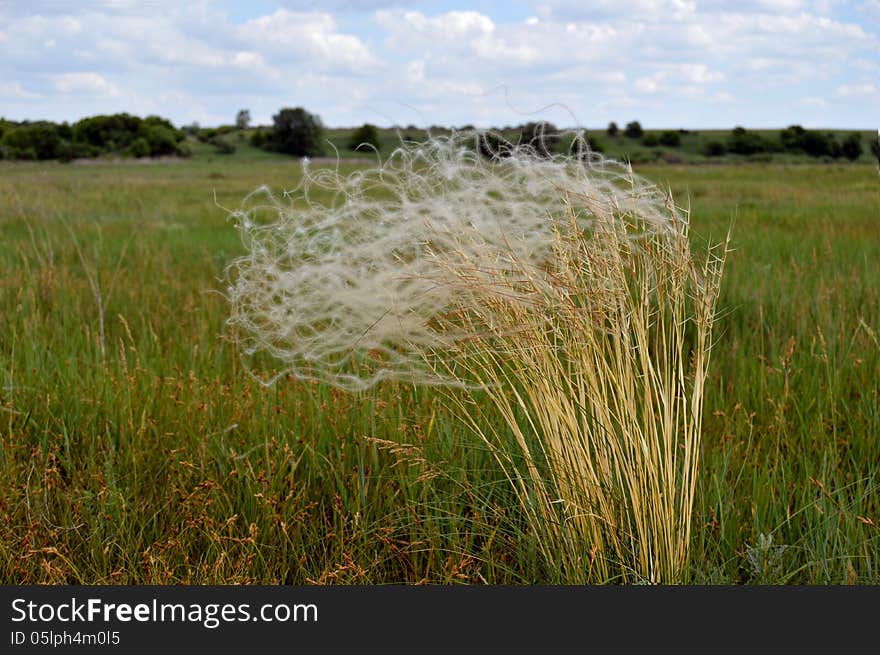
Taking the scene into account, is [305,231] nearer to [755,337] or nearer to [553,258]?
[553,258]

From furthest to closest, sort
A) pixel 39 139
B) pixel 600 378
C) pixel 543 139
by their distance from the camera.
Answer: pixel 39 139 → pixel 543 139 → pixel 600 378

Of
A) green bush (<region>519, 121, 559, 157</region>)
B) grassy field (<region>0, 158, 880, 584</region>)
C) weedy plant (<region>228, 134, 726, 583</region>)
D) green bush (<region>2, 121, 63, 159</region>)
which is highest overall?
green bush (<region>2, 121, 63, 159</region>)

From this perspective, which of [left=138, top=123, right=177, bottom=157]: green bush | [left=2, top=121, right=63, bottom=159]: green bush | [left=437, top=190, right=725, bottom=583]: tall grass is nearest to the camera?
[left=437, top=190, right=725, bottom=583]: tall grass

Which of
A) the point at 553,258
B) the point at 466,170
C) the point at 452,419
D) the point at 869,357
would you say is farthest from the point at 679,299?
the point at 869,357

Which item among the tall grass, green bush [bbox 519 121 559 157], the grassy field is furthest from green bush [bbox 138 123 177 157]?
the tall grass

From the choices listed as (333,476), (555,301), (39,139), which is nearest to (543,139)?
(555,301)

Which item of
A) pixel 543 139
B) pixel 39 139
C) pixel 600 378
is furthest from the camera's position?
pixel 39 139

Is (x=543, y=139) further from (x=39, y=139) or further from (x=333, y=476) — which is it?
(x=39, y=139)

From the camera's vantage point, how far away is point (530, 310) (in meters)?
2.04

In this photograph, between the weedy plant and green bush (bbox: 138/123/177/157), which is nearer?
the weedy plant

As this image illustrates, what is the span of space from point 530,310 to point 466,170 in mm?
535

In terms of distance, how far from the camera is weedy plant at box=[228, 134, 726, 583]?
78.0 inches

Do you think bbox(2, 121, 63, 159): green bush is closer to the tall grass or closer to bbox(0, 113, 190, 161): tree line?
bbox(0, 113, 190, 161): tree line

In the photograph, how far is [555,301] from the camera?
6.61ft
